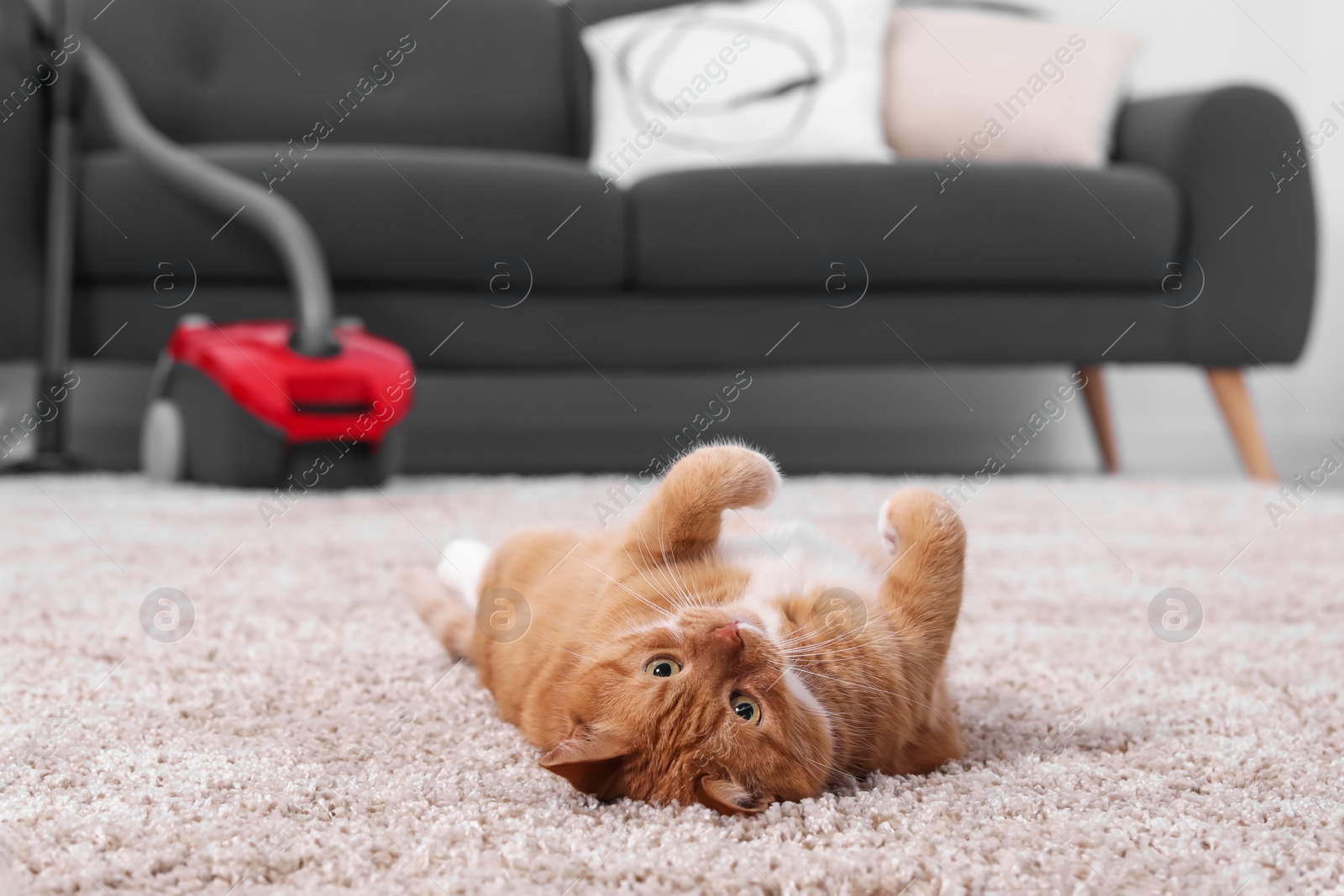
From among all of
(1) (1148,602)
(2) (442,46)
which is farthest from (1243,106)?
(2) (442,46)

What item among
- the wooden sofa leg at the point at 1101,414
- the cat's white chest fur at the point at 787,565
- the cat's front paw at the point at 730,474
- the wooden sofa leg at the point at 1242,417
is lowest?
the wooden sofa leg at the point at 1101,414

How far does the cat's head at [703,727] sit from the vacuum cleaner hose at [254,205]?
1471 mm

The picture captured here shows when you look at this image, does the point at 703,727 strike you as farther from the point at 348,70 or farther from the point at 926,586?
the point at 348,70

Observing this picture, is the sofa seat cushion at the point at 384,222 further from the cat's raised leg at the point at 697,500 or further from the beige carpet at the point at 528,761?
the cat's raised leg at the point at 697,500

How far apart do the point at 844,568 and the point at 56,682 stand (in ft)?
1.92

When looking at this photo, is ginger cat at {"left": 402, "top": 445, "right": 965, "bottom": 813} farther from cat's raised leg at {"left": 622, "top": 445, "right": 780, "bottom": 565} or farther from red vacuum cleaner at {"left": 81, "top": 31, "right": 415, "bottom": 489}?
red vacuum cleaner at {"left": 81, "top": 31, "right": 415, "bottom": 489}

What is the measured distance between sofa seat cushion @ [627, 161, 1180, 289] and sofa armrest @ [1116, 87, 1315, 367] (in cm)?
15

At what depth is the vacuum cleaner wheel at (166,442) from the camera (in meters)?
1.99

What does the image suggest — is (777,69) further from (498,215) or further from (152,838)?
(152,838)

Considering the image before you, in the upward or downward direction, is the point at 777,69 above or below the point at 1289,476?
above

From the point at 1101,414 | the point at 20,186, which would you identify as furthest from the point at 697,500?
the point at 1101,414

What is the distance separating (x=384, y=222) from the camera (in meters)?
2.15

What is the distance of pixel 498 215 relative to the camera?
7.16 ft

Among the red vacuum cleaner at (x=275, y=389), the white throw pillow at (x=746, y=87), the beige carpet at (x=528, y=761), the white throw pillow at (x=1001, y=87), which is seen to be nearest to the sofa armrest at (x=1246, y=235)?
the white throw pillow at (x=1001, y=87)
